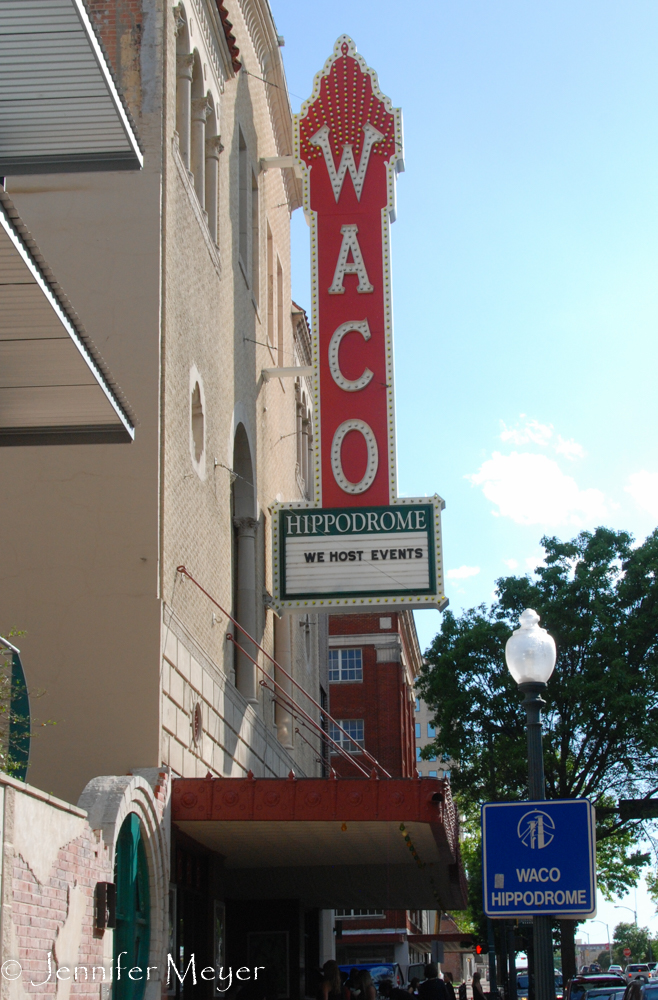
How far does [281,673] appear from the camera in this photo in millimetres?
23375

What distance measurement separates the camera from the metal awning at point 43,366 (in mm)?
7938

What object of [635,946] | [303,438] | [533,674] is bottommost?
[635,946]

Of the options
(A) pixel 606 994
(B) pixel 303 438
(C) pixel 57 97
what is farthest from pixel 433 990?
(C) pixel 57 97

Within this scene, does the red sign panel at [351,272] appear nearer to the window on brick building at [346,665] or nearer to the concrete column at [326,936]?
the concrete column at [326,936]

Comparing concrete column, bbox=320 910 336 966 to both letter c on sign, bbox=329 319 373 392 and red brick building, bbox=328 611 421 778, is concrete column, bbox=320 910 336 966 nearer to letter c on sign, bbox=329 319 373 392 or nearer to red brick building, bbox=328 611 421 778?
letter c on sign, bbox=329 319 373 392

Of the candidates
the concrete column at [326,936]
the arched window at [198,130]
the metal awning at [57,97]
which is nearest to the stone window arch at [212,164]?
the arched window at [198,130]

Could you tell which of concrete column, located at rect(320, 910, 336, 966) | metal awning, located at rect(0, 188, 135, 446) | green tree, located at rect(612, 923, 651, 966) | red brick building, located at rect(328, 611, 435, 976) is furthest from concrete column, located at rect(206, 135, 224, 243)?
green tree, located at rect(612, 923, 651, 966)

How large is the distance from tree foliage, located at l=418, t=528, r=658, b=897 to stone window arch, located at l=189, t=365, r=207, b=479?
48.6 ft

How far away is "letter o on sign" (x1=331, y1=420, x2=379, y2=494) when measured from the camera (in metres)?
19.5

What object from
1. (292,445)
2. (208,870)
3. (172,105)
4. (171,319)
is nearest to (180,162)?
(172,105)

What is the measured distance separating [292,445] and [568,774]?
38.9ft

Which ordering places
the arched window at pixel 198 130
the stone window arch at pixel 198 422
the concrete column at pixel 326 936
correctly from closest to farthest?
the stone window arch at pixel 198 422, the arched window at pixel 198 130, the concrete column at pixel 326 936

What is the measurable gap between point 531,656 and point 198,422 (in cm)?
885

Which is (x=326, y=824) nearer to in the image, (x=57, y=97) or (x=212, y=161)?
(x=57, y=97)
